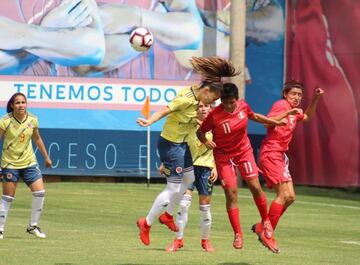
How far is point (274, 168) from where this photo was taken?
48.7 ft

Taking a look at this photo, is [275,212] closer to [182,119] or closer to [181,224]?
[181,224]

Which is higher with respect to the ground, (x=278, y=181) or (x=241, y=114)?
(x=241, y=114)

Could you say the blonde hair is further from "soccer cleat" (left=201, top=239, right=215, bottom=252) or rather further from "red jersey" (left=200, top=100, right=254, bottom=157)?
"soccer cleat" (left=201, top=239, right=215, bottom=252)

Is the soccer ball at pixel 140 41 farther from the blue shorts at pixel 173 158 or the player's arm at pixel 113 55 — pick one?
the blue shorts at pixel 173 158

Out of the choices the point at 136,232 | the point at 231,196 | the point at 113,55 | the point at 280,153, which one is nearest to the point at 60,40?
the point at 113,55

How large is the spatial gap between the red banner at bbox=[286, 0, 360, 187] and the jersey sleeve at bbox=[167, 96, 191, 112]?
Answer: 15.5 metres

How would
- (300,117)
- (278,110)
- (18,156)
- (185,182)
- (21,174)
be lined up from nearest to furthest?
(278,110), (185,182), (300,117), (18,156), (21,174)

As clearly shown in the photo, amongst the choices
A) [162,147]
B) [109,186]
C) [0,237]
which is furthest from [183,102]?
[109,186]

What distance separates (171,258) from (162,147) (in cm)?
158

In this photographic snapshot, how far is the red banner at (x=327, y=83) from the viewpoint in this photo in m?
29.8

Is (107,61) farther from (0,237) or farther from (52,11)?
(0,237)

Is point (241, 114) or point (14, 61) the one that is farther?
point (14, 61)

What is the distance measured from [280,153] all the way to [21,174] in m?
3.79

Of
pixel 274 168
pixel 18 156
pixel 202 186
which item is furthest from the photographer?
pixel 18 156
